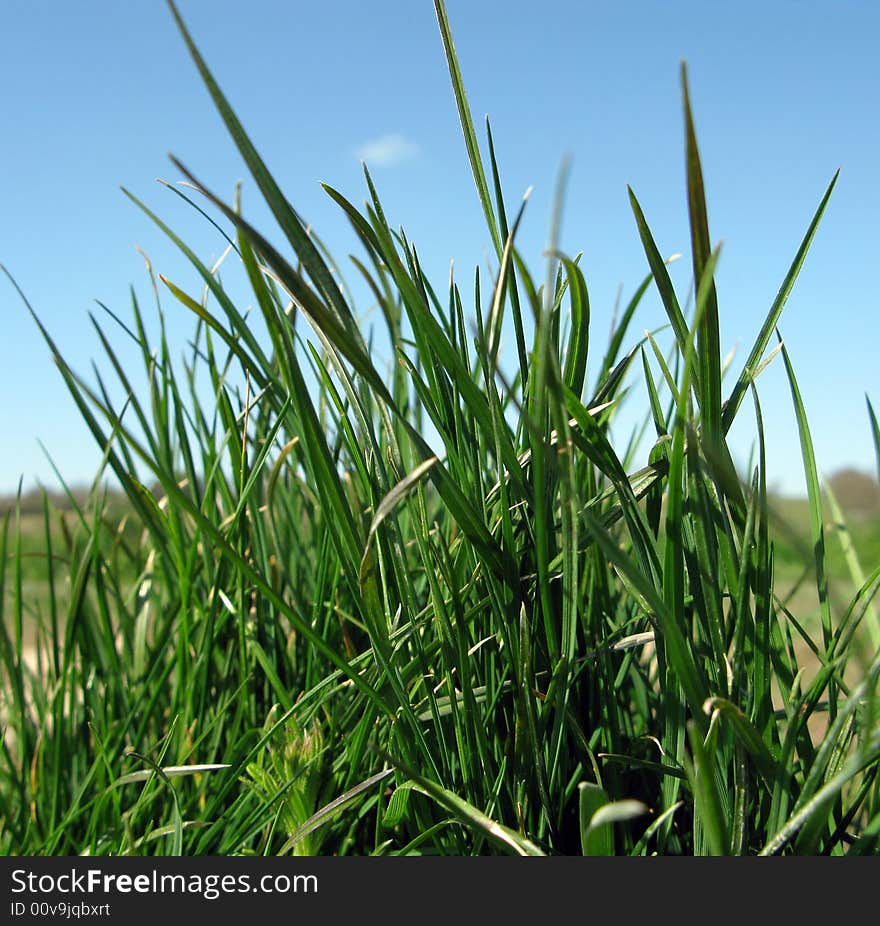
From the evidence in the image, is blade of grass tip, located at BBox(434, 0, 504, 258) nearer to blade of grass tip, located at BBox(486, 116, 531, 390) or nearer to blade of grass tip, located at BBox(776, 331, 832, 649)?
blade of grass tip, located at BBox(486, 116, 531, 390)

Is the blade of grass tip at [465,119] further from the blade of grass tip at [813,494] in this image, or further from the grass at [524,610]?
the blade of grass tip at [813,494]

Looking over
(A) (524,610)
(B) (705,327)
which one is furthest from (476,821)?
(B) (705,327)

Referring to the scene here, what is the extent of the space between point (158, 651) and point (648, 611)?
386 mm

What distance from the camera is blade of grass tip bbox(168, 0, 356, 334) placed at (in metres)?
0.25

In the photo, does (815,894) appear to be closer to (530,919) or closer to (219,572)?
(530,919)

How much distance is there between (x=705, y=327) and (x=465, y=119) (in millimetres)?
138

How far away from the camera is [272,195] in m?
0.26

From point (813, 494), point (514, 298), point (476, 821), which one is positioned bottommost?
point (476, 821)

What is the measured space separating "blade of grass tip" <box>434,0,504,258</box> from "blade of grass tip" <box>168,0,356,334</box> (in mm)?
Result: 89

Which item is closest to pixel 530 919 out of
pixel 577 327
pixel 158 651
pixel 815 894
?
pixel 815 894

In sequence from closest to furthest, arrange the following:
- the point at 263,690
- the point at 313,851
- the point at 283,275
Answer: the point at 283,275
the point at 313,851
the point at 263,690

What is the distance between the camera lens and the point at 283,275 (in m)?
0.27

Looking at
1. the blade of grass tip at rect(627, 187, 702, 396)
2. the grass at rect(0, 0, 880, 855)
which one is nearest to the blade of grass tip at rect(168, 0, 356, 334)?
the grass at rect(0, 0, 880, 855)

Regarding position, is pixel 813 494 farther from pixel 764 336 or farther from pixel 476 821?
pixel 476 821
